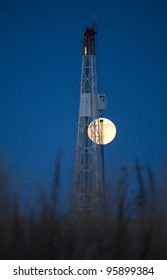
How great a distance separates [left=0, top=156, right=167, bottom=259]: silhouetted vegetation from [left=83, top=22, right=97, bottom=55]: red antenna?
18.4 m

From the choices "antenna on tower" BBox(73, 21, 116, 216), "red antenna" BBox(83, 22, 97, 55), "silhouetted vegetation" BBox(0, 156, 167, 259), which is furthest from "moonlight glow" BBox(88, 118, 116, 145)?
"silhouetted vegetation" BBox(0, 156, 167, 259)

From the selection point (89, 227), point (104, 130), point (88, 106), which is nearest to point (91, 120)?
point (88, 106)

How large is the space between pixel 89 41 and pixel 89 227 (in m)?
19.7

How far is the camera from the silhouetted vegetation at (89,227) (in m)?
2.78

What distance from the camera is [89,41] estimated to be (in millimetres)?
21875

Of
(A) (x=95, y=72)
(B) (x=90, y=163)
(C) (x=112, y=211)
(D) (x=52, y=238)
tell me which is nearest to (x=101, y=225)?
(C) (x=112, y=211)

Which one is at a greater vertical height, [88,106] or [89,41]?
[89,41]

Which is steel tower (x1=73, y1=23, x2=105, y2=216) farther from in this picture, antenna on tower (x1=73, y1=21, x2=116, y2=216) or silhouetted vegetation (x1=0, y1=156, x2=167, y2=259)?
silhouetted vegetation (x1=0, y1=156, x2=167, y2=259)

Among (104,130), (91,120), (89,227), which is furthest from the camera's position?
(91,120)

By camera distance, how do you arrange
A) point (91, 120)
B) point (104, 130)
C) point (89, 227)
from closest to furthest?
point (89, 227), point (104, 130), point (91, 120)

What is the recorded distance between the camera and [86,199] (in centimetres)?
399

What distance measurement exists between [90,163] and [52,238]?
16.9 meters

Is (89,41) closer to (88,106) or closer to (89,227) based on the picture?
(88,106)
